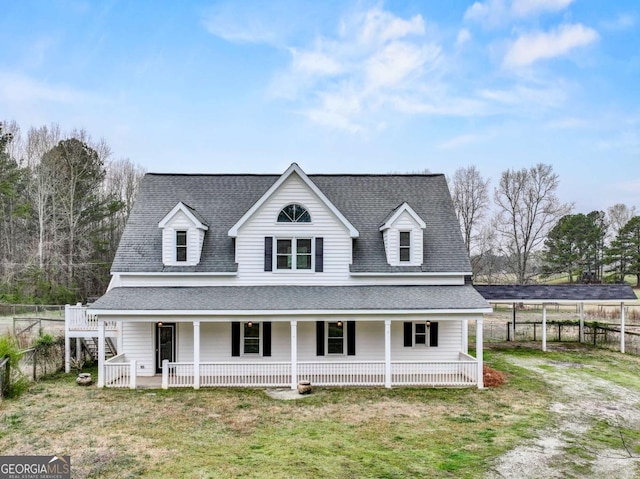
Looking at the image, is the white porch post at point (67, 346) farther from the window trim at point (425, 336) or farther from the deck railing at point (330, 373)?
the window trim at point (425, 336)

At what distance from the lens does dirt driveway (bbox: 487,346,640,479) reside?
750 centimetres

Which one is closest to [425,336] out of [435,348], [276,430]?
[435,348]

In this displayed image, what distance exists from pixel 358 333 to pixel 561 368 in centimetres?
871

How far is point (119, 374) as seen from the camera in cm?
1357

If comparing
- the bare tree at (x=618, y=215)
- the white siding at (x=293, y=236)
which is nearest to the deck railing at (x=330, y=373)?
the white siding at (x=293, y=236)

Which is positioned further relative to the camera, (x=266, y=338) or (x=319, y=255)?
(x=319, y=255)

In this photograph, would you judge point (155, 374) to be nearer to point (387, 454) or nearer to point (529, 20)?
point (387, 454)

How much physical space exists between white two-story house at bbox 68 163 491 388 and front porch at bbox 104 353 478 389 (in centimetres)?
5

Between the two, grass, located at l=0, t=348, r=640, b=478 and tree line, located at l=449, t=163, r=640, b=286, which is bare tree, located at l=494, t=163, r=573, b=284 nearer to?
tree line, located at l=449, t=163, r=640, b=286

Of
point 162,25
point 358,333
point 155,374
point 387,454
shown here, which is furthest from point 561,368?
point 162,25

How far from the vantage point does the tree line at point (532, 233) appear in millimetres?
A: 39156

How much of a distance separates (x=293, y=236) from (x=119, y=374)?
7926 millimetres

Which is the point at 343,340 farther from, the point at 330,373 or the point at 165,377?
the point at 165,377

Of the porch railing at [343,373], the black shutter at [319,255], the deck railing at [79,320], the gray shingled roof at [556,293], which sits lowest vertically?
the porch railing at [343,373]
